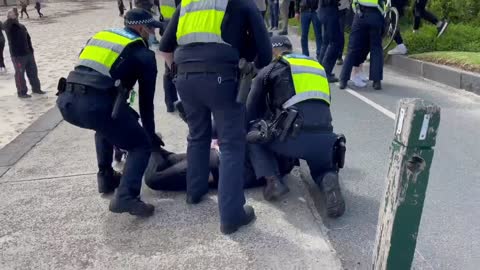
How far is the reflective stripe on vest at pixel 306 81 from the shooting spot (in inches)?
151

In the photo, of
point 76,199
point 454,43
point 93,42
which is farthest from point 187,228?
point 454,43

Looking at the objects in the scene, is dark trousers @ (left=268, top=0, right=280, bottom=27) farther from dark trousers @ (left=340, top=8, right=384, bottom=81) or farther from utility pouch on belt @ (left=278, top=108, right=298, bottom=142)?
utility pouch on belt @ (left=278, top=108, right=298, bottom=142)

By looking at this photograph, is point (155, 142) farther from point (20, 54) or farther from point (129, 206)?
point (20, 54)

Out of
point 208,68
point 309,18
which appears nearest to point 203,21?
point 208,68

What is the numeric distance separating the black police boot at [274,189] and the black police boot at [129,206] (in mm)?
917

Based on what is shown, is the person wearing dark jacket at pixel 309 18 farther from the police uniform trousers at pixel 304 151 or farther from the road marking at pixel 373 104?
the police uniform trousers at pixel 304 151

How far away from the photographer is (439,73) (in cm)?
807

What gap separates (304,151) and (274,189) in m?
0.36

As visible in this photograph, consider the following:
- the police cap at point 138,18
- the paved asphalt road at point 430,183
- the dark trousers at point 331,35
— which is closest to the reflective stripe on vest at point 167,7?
the paved asphalt road at point 430,183

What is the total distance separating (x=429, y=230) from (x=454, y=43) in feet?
24.1

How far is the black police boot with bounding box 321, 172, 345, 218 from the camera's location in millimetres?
3590

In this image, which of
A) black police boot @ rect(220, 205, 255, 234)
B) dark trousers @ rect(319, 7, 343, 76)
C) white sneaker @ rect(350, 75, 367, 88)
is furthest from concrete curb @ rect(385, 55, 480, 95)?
black police boot @ rect(220, 205, 255, 234)

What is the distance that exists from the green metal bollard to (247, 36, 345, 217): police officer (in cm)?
124

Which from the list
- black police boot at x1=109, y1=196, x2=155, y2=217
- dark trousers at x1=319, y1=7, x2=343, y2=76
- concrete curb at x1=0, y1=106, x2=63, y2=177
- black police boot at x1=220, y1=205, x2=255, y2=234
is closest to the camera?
black police boot at x1=220, y1=205, x2=255, y2=234
